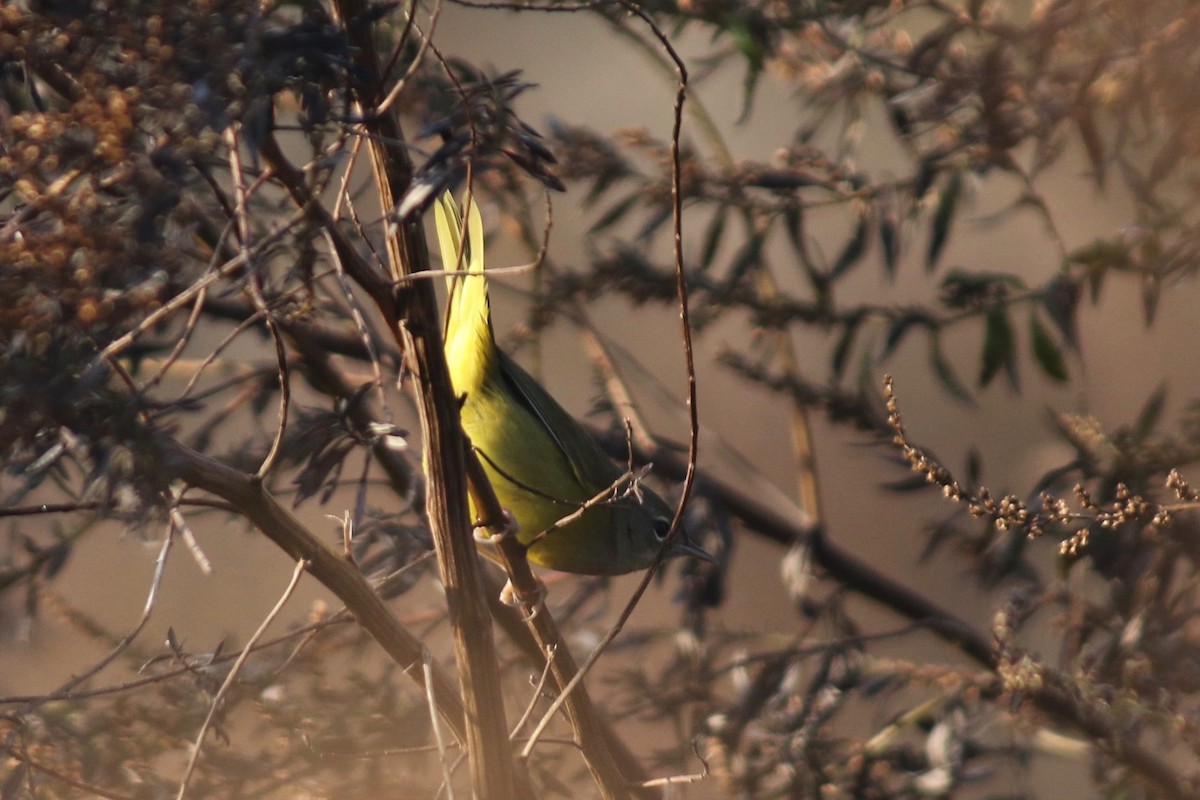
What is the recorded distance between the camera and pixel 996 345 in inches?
118

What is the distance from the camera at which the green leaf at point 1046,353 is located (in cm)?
300

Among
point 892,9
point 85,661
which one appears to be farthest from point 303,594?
point 892,9

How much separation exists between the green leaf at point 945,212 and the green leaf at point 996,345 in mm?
261

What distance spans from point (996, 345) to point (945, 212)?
394mm

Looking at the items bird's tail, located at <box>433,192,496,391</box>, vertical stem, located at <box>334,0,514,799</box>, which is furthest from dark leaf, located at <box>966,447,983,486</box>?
vertical stem, located at <box>334,0,514,799</box>

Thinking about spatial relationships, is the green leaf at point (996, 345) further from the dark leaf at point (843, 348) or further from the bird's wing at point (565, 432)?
the bird's wing at point (565, 432)

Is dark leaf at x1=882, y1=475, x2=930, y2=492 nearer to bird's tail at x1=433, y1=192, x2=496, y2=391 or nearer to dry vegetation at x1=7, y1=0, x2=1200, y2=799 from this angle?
dry vegetation at x1=7, y1=0, x2=1200, y2=799

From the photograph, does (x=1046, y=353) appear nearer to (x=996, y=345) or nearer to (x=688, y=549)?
Result: (x=996, y=345)

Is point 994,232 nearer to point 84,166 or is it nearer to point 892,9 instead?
point 892,9

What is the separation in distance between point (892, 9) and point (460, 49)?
3458 mm

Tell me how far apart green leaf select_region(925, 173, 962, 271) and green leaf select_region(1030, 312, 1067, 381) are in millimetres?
319

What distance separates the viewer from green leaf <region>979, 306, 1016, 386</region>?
2994 millimetres

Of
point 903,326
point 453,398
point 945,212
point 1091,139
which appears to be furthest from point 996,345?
point 453,398

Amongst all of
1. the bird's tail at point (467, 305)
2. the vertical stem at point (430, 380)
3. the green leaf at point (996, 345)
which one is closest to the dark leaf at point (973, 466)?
the green leaf at point (996, 345)
